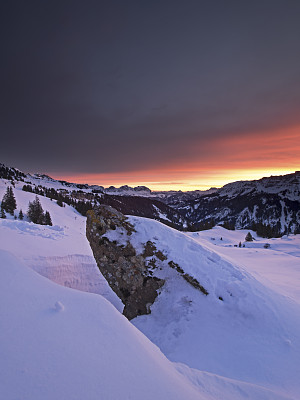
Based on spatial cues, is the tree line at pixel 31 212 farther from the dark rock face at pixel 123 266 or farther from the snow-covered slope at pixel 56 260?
the dark rock face at pixel 123 266

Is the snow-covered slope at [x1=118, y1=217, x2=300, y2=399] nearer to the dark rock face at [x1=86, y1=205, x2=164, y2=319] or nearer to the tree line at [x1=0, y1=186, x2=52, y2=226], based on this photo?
the dark rock face at [x1=86, y1=205, x2=164, y2=319]

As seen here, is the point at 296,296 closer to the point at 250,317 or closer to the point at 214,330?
the point at 250,317

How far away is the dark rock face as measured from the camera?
770cm

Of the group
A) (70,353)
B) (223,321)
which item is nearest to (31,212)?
(223,321)

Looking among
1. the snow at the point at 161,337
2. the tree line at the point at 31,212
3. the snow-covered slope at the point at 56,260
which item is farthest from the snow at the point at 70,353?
the tree line at the point at 31,212

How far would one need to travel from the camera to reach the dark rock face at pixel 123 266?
7.70m

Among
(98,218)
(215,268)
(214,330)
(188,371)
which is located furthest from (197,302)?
(98,218)

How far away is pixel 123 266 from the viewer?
27.1 ft

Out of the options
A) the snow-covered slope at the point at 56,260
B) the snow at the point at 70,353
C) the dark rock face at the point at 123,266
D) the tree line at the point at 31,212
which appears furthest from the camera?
the tree line at the point at 31,212

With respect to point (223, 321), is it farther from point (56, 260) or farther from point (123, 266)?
point (56, 260)

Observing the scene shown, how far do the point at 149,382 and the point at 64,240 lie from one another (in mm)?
18390

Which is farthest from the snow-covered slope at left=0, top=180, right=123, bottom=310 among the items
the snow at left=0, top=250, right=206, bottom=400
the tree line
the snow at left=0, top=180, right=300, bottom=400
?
the tree line

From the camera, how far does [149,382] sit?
2418mm

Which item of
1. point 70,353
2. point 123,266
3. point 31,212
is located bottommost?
point 31,212
